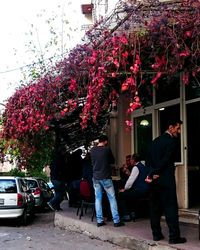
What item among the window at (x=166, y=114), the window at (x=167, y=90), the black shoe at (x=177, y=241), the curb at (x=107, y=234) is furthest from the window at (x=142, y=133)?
the black shoe at (x=177, y=241)

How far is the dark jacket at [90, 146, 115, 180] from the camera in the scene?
383 inches

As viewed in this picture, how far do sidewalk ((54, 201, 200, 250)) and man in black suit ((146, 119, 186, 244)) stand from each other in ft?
0.87

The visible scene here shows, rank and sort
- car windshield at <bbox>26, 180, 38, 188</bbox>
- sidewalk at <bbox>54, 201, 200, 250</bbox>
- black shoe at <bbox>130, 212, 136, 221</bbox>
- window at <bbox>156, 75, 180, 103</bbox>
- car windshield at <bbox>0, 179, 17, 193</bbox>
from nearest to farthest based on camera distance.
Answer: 1. sidewalk at <bbox>54, 201, 200, 250</bbox>
2. black shoe at <bbox>130, 212, 136, 221</bbox>
3. window at <bbox>156, 75, 180, 103</bbox>
4. car windshield at <bbox>0, 179, 17, 193</bbox>
5. car windshield at <bbox>26, 180, 38, 188</bbox>

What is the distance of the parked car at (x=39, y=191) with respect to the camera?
18.9 metres

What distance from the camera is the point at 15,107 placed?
11.5m

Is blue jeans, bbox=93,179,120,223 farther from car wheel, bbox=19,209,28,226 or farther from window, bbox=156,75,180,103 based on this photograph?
car wheel, bbox=19,209,28,226

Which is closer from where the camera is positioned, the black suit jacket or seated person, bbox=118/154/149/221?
the black suit jacket

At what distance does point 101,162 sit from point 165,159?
90.8 inches

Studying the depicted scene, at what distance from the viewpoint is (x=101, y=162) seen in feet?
32.1

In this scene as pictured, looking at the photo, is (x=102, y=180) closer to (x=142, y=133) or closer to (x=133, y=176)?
(x=133, y=176)

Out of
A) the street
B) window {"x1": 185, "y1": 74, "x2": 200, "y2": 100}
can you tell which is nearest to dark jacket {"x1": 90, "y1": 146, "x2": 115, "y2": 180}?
the street

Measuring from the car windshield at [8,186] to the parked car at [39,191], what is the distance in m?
3.83

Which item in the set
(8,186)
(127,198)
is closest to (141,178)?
(127,198)

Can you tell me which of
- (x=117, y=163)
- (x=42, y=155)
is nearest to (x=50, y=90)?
(x=117, y=163)
